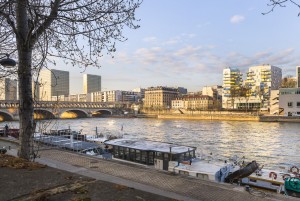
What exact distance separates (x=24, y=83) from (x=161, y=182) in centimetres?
401

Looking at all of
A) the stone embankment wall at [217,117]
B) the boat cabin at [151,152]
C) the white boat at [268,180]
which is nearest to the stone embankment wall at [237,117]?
the stone embankment wall at [217,117]

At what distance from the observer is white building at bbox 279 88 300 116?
97000 mm

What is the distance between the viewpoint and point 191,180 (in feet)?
22.6

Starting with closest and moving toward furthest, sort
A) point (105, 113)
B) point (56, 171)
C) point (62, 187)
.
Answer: point (62, 187) < point (56, 171) < point (105, 113)

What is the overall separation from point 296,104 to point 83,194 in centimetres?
10641

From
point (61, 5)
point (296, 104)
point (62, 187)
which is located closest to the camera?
point (62, 187)

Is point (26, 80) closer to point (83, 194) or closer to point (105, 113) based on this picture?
point (83, 194)

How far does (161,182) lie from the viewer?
22.0 feet

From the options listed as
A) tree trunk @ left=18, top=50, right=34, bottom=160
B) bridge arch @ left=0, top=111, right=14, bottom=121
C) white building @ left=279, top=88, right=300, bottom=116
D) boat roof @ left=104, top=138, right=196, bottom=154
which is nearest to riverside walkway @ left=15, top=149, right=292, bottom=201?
tree trunk @ left=18, top=50, right=34, bottom=160

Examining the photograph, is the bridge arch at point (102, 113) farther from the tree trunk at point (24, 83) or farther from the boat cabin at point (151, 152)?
the tree trunk at point (24, 83)

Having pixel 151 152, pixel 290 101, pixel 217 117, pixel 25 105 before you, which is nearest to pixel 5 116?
pixel 217 117

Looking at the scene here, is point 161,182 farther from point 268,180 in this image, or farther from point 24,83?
point 268,180

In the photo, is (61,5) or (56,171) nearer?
(56,171)

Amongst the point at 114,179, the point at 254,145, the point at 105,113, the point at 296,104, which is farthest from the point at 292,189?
the point at 105,113
